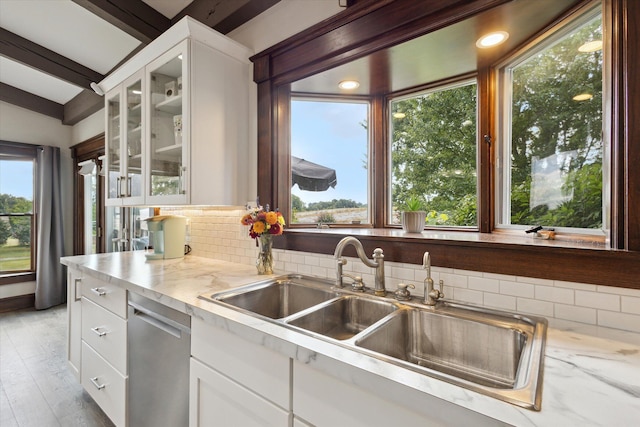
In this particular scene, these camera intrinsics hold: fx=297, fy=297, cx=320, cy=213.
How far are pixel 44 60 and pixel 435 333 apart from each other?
162 inches

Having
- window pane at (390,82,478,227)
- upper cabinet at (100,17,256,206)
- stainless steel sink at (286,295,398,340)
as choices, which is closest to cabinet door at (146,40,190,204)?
upper cabinet at (100,17,256,206)

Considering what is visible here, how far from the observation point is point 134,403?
4.91ft

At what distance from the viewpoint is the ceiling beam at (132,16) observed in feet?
6.67

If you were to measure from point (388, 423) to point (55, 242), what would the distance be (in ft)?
16.6

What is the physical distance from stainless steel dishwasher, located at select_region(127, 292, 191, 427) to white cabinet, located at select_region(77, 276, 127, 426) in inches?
3.2

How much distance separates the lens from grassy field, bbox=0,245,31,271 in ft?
12.6

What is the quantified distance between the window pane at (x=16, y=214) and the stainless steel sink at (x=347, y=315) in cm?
483

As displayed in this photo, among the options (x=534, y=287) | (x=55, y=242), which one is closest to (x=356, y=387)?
(x=534, y=287)

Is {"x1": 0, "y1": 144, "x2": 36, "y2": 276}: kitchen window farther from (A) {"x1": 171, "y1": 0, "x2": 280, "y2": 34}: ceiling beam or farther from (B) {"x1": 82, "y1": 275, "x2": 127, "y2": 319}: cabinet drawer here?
(A) {"x1": 171, "y1": 0, "x2": 280, "y2": 34}: ceiling beam

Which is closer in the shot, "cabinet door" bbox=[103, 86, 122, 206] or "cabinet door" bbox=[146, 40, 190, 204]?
"cabinet door" bbox=[146, 40, 190, 204]

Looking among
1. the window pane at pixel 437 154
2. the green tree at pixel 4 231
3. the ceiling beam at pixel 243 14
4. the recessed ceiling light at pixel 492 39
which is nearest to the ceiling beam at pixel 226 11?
the ceiling beam at pixel 243 14

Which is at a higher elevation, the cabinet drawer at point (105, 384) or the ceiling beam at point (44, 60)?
the ceiling beam at point (44, 60)

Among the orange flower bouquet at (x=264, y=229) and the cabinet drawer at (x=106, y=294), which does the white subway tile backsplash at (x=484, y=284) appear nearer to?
the orange flower bouquet at (x=264, y=229)

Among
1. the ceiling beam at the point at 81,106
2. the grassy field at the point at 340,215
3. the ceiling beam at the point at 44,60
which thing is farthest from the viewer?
the ceiling beam at the point at 81,106
